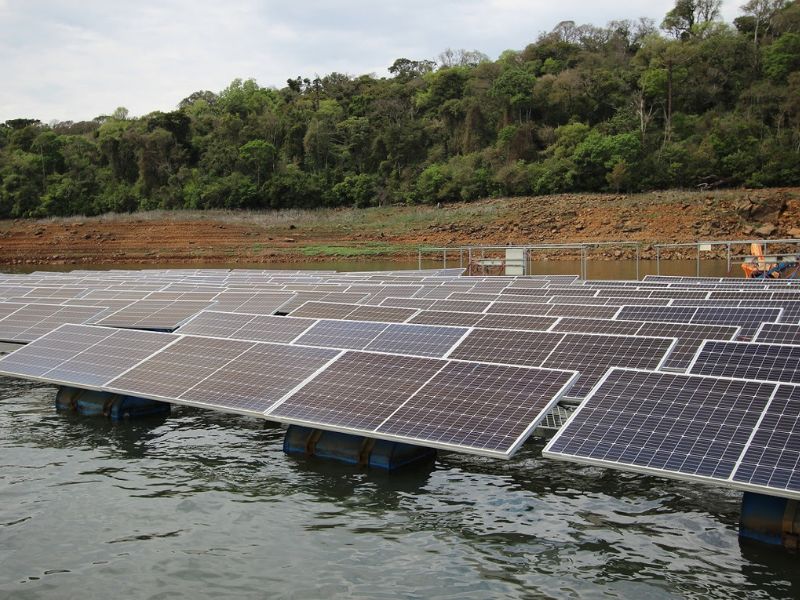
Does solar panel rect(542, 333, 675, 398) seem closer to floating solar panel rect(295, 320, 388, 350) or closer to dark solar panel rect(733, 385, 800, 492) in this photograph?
dark solar panel rect(733, 385, 800, 492)

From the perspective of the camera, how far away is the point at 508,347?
13375 mm

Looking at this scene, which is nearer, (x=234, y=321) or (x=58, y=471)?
(x=58, y=471)

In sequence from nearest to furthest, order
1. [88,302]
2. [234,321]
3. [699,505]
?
[699,505] < [234,321] < [88,302]

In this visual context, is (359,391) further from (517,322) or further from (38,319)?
(38,319)

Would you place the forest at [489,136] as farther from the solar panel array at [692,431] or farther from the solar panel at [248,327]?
the solar panel array at [692,431]

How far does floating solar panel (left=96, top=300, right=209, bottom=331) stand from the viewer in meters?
20.3

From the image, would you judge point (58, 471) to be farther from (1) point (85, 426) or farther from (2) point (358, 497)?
(2) point (358, 497)

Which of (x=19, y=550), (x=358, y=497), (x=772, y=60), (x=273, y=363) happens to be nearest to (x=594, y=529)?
(x=358, y=497)

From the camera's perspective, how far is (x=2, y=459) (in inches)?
529

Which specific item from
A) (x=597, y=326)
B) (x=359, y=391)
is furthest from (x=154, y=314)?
(x=597, y=326)

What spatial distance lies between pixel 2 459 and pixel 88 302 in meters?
12.1

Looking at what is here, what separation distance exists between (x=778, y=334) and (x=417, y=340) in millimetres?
6357

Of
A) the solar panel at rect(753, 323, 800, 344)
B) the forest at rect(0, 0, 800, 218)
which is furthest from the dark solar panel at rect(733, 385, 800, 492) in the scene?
the forest at rect(0, 0, 800, 218)

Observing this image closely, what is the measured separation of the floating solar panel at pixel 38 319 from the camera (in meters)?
20.7
